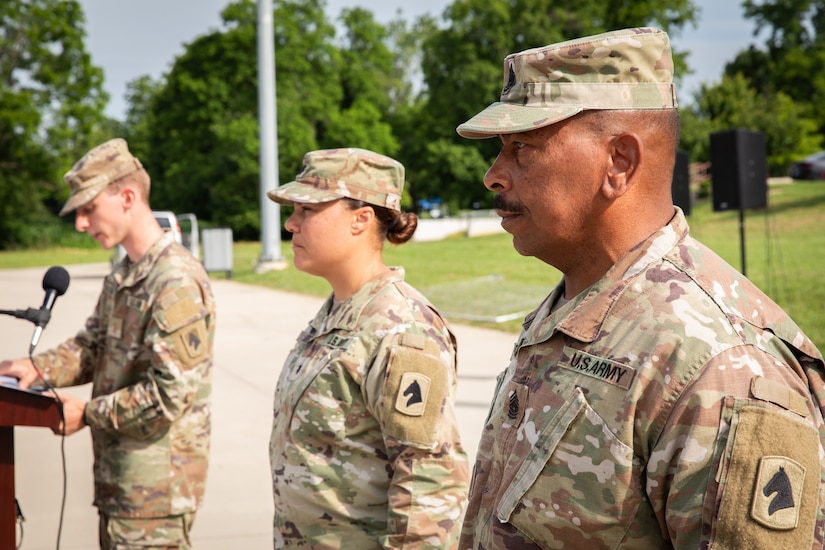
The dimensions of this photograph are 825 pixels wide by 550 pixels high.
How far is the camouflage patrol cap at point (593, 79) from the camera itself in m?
1.38

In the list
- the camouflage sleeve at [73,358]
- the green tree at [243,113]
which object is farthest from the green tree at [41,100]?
the camouflage sleeve at [73,358]

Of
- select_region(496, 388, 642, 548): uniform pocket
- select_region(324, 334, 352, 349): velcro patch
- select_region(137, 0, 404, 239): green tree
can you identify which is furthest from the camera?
select_region(137, 0, 404, 239): green tree

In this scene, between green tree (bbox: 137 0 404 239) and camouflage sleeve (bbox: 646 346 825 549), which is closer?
camouflage sleeve (bbox: 646 346 825 549)

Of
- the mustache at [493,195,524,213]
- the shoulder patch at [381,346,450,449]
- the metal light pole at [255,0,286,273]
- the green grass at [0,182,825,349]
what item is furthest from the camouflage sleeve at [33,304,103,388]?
the metal light pole at [255,0,286,273]

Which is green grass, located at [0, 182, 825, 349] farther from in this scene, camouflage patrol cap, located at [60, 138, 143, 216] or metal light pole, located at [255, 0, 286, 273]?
camouflage patrol cap, located at [60, 138, 143, 216]

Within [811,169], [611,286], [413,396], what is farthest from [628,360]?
[811,169]

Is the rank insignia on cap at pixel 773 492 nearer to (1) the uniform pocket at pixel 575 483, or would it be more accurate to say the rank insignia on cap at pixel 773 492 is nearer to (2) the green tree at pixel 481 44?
(1) the uniform pocket at pixel 575 483

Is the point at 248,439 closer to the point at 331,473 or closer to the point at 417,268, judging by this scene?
the point at 331,473

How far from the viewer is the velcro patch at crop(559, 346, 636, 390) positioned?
1302mm

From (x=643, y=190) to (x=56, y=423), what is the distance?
2315mm

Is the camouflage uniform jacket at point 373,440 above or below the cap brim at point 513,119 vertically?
below

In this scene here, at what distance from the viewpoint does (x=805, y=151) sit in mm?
42344

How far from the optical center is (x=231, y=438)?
7.17 meters

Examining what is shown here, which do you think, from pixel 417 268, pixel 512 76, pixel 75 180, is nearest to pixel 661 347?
pixel 512 76
